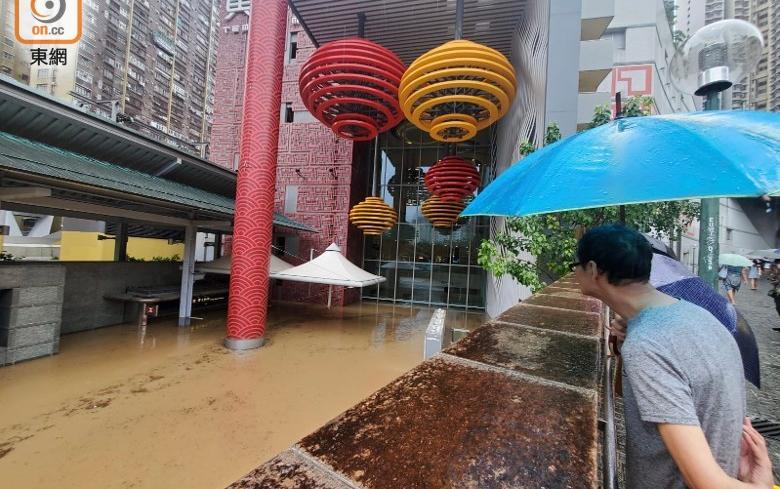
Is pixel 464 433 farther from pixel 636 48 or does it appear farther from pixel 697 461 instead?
pixel 636 48

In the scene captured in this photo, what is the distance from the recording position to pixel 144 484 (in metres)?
3.00

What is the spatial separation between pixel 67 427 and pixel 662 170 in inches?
236

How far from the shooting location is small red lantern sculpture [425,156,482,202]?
7141mm

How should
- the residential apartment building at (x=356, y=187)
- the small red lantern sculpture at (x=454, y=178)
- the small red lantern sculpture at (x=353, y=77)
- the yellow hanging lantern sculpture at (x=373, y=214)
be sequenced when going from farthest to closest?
1. the residential apartment building at (x=356, y=187)
2. the yellow hanging lantern sculpture at (x=373, y=214)
3. the small red lantern sculpture at (x=454, y=178)
4. the small red lantern sculpture at (x=353, y=77)

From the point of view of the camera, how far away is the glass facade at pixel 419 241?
510 inches

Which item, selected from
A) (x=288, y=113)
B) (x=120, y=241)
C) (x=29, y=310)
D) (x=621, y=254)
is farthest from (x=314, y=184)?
(x=621, y=254)

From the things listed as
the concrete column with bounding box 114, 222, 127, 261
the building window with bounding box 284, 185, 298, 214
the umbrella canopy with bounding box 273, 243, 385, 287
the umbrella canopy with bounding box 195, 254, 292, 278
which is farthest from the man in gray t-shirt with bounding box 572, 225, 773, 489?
the building window with bounding box 284, 185, 298, 214

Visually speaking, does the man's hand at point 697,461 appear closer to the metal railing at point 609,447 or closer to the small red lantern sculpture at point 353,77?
the metal railing at point 609,447

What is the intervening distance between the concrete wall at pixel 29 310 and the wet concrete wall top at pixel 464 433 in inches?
293

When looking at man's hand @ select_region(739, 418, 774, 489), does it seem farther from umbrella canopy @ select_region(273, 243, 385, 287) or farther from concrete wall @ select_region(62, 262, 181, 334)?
concrete wall @ select_region(62, 262, 181, 334)

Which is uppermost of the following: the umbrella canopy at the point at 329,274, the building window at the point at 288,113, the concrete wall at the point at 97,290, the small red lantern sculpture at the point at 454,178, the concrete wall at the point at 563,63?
the building window at the point at 288,113

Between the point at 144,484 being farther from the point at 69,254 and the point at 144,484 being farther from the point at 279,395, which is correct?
the point at 69,254

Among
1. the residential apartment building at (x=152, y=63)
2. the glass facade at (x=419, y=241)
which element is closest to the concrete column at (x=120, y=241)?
the glass facade at (x=419, y=241)

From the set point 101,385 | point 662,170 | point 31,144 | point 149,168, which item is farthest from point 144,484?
point 149,168
